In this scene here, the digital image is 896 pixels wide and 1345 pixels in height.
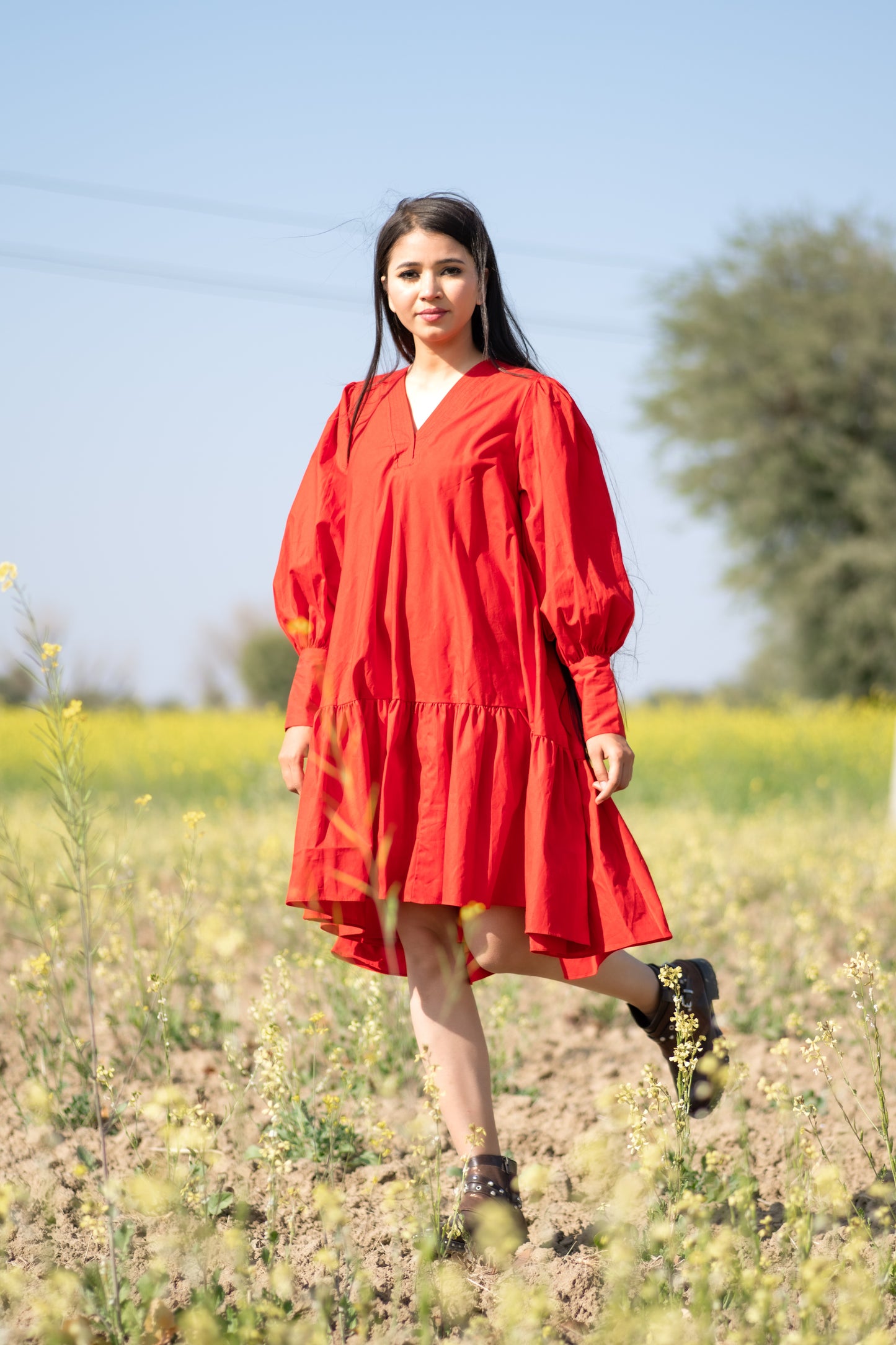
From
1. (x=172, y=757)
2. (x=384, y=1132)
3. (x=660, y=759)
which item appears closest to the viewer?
(x=384, y=1132)

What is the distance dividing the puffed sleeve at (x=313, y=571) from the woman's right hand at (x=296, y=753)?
0.02 metres

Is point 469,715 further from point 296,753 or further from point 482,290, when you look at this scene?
point 482,290

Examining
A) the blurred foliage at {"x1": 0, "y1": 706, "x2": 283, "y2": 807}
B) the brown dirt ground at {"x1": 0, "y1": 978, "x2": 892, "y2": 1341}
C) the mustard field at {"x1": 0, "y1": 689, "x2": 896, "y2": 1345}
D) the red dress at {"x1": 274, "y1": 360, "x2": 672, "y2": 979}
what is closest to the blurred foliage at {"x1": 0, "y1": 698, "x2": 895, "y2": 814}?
the blurred foliage at {"x1": 0, "y1": 706, "x2": 283, "y2": 807}

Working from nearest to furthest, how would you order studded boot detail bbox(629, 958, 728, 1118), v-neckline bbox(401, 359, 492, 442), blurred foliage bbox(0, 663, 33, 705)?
blurred foliage bbox(0, 663, 33, 705)
v-neckline bbox(401, 359, 492, 442)
studded boot detail bbox(629, 958, 728, 1118)

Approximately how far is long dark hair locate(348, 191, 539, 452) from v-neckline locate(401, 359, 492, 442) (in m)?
0.06

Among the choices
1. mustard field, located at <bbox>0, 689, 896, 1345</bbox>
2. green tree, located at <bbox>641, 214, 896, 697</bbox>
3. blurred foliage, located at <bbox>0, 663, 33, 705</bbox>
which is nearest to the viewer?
mustard field, located at <bbox>0, 689, 896, 1345</bbox>

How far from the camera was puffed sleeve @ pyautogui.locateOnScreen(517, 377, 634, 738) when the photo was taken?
2059mm

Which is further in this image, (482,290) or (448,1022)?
(482,290)

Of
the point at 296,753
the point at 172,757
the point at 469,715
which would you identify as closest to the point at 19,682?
the point at 296,753

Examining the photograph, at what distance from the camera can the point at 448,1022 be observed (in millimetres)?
2098

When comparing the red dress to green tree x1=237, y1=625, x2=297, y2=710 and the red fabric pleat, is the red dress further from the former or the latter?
green tree x1=237, y1=625, x2=297, y2=710

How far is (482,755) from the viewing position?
2045 millimetres

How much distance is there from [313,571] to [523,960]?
822mm

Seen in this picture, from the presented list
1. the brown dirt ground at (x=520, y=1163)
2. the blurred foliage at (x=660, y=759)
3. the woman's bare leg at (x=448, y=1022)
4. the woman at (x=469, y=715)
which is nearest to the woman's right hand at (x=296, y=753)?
the woman at (x=469, y=715)
